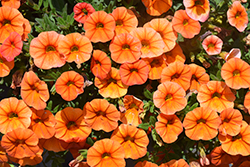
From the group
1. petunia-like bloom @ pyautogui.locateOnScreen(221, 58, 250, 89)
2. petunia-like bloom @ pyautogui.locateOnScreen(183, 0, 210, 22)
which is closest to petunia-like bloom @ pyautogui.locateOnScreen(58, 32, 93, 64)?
petunia-like bloom @ pyautogui.locateOnScreen(183, 0, 210, 22)

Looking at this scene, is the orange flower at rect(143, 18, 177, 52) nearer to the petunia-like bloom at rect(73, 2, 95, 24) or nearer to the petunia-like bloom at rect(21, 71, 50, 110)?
the petunia-like bloom at rect(73, 2, 95, 24)

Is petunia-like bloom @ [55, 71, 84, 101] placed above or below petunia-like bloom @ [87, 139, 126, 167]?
above

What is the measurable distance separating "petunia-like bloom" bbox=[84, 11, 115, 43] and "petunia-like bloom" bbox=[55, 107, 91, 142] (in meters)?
0.32

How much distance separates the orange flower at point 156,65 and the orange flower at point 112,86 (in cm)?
13

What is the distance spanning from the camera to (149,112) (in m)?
1.26

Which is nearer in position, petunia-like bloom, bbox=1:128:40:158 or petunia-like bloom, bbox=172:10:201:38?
A: petunia-like bloom, bbox=1:128:40:158

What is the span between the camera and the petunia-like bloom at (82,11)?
3.79 ft

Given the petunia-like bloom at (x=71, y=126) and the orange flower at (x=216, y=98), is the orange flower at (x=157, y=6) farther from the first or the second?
the petunia-like bloom at (x=71, y=126)

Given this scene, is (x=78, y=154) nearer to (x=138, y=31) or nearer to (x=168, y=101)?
(x=168, y=101)

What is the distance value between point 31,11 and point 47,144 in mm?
668

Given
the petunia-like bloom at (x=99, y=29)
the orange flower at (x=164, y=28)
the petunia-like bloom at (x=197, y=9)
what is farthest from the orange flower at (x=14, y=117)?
the petunia-like bloom at (x=197, y=9)

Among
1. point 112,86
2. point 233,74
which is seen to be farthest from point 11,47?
point 233,74

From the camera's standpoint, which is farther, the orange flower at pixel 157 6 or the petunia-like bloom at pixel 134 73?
the orange flower at pixel 157 6

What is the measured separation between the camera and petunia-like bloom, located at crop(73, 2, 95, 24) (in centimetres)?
115
